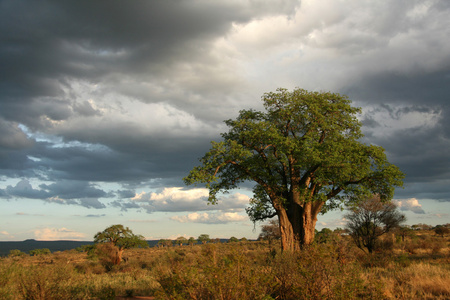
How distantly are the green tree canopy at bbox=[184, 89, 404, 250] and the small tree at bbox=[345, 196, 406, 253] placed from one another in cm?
855

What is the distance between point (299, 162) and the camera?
18281mm

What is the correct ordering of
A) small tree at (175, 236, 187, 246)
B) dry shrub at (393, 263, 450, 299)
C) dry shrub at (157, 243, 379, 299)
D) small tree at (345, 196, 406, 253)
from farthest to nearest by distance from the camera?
1. small tree at (175, 236, 187, 246)
2. small tree at (345, 196, 406, 253)
3. dry shrub at (393, 263, 450, 299)
4. dry shrub at (157, 243, 379, 299)

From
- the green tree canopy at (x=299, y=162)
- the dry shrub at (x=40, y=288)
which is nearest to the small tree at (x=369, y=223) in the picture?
the green tree canopy at (x=299, y=162)

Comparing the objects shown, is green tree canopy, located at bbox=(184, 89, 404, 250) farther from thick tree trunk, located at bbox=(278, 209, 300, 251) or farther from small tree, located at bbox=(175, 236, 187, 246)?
small tree, located at bbox=(175, 236, 187, 246)

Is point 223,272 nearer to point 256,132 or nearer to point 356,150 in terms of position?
point 256,132

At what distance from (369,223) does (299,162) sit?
45.1 ft

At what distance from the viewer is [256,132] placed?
1883 centimetres

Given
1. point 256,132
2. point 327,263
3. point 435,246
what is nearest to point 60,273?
point 327,263

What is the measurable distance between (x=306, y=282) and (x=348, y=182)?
13194 millimetres

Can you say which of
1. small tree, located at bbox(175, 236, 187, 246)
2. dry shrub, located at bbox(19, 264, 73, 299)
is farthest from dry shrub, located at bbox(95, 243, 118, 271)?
small tree, located at bbox(175, 236, 187, 246)

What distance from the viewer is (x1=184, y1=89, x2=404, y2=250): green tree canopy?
1845 cm

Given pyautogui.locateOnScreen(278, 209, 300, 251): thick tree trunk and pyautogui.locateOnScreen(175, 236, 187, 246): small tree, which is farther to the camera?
pyautogui.locateOnScreen(175, 236, 187, 246): small tree

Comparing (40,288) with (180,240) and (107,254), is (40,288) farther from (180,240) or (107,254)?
(180,240)

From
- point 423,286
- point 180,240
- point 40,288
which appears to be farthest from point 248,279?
point 180,240
